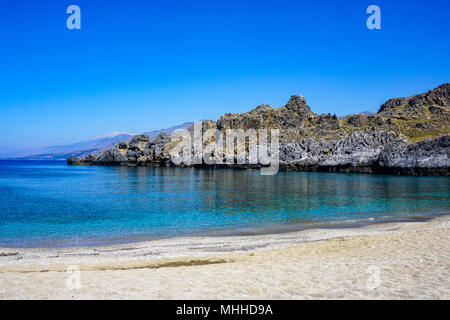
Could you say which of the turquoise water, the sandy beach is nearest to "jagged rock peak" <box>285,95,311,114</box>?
the turquoise water

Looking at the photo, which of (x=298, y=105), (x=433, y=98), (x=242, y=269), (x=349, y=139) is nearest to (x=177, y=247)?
(x=242, y=269)

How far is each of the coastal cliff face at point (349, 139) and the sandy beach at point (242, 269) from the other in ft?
259

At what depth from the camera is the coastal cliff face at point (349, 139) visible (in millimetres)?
88875

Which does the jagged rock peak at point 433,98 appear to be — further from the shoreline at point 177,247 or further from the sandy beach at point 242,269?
the sandy beach at point 242,269

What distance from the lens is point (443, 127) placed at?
4542 inches

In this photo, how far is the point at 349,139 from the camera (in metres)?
110

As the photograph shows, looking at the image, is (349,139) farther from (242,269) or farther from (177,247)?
(242,269)

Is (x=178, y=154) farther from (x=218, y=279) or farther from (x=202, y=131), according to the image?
(x=218, y=279)

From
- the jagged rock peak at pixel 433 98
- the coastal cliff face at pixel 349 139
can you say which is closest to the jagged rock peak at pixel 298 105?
the coastal cliff face at pixel 349 139

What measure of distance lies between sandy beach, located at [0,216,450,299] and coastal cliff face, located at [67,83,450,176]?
7895 centimetres

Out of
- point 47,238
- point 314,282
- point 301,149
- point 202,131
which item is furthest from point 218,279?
point 202,131

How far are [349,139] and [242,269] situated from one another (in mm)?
106427

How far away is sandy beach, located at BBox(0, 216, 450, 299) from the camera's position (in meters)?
9.31

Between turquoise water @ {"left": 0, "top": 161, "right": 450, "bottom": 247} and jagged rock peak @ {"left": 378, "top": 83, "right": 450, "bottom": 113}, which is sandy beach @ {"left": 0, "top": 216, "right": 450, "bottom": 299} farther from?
jagged rock peak @ {"left": 378, "top": 83, "right": 450, "bottom": 113}
